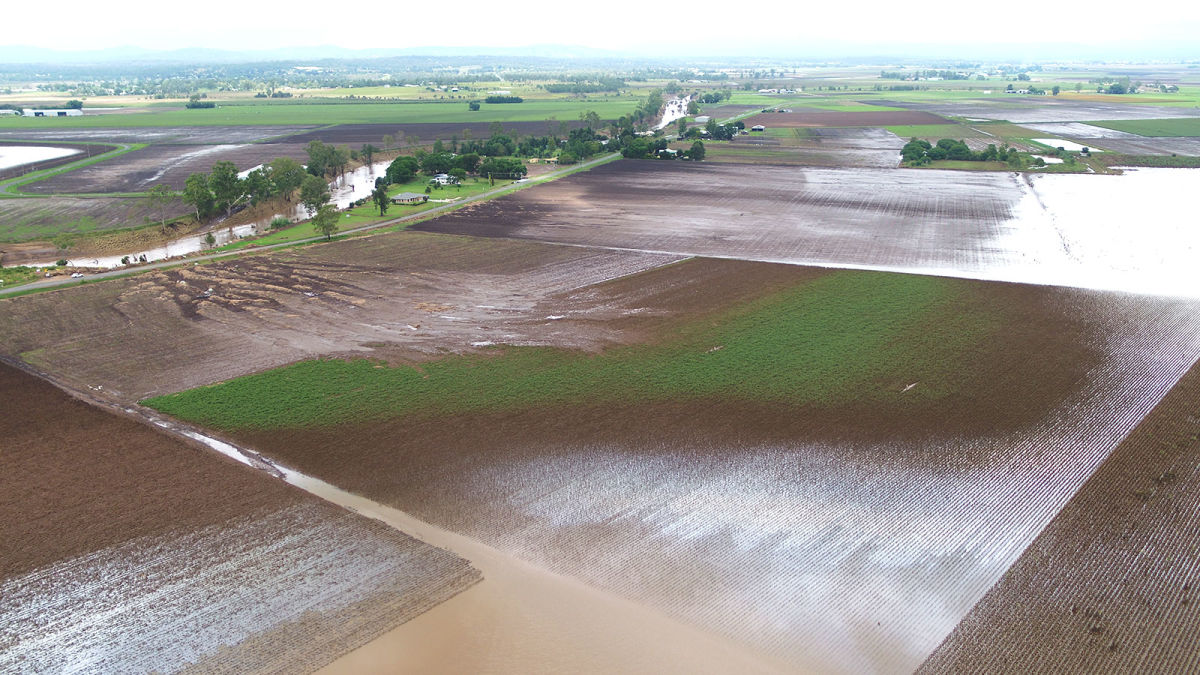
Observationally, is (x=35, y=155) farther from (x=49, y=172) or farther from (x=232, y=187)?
(x=232, y=187)

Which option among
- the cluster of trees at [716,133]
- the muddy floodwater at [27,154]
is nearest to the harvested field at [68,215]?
the muddy floodwater at [27,154]

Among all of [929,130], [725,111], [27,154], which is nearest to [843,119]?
[929,130]

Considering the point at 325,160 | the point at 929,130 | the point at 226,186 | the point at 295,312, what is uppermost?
the point at 325,160

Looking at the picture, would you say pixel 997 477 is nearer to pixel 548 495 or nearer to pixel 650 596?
pixel 650 596

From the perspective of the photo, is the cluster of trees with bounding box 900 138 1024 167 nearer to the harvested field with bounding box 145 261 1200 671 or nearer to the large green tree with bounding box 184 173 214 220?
the harvested field with bounding box 145 261 1200 671

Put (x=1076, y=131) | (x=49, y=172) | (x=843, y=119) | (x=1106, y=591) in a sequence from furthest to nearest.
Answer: (x=843, y=119), (x=1076, y=131), (x=49, y=172), (x=1106, y=591)

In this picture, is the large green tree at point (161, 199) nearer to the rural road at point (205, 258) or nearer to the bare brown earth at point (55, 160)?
the rural road at point (205, 258)

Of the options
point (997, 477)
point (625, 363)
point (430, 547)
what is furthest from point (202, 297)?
point (997, 477)
